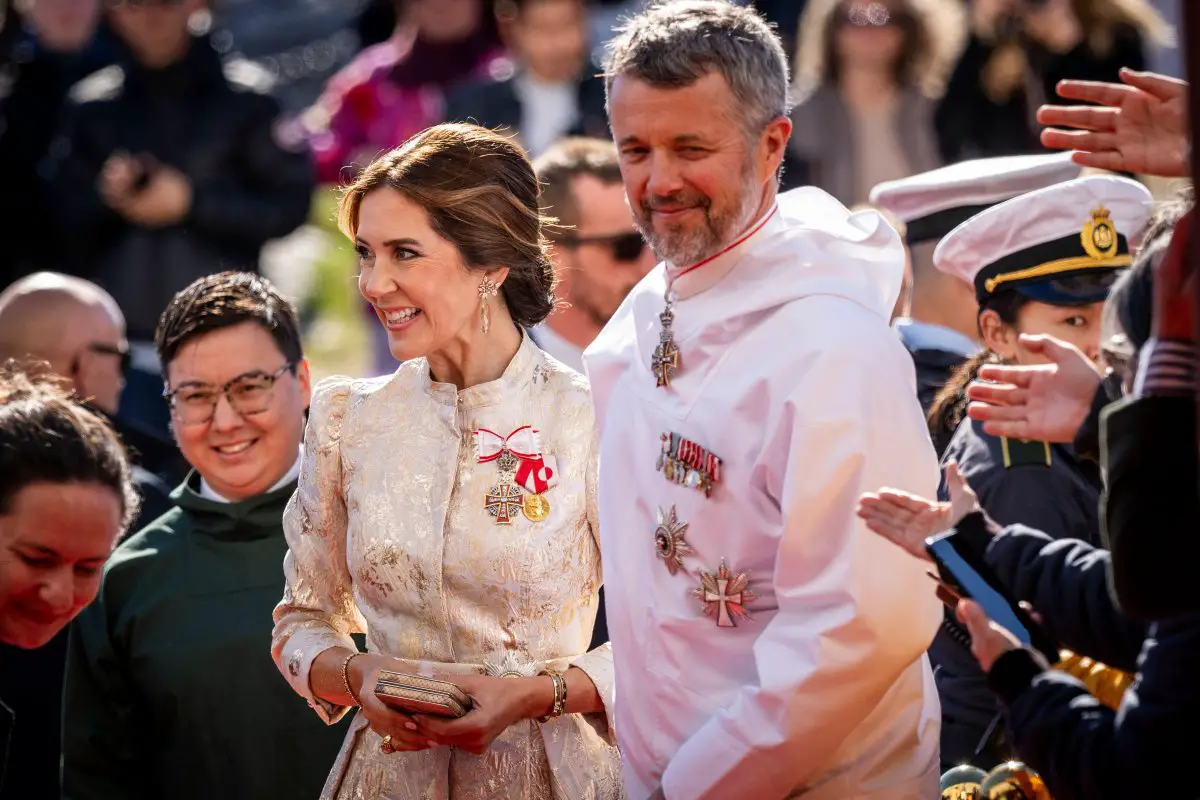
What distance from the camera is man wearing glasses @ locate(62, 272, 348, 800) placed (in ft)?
14.6

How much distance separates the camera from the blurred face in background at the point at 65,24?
A: 8.86 metres

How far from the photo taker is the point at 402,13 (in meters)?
9.27

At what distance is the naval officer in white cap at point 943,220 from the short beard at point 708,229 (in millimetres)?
2036

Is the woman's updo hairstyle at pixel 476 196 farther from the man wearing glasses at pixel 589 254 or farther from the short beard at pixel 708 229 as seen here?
the man wearing glasses at pixel 589 254

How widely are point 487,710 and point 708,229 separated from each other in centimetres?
107

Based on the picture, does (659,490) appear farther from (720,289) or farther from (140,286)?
(140,286)

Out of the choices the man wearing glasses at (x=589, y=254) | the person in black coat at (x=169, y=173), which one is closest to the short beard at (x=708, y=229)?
the man wearing glasses at (x=589, y=254)

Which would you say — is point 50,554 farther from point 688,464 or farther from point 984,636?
point 984,636

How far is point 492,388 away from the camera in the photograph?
12.5 feet

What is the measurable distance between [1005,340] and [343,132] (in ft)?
16.0

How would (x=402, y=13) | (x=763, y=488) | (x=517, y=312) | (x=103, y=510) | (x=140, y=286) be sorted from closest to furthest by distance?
(x=763, y=488) < (x=517, y=312) < (x=103, y=510) < (x=140, y=286) < (x=402, y=13)

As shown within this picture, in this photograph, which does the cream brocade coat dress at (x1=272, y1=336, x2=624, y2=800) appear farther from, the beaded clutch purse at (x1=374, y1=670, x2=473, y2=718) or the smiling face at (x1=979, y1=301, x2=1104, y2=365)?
the smiling face at (x1=979, y1=301, x2=1104, y2=365)

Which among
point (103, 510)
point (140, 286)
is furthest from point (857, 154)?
point (103, 510)

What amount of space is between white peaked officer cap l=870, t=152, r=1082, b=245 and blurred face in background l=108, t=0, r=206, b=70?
11.2 ft
